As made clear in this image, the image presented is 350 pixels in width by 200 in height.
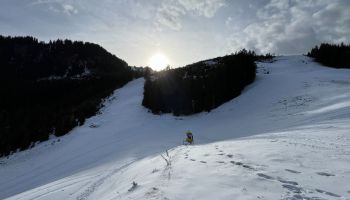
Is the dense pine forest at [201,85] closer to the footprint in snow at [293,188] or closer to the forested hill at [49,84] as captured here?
the forested hill at [49,84]

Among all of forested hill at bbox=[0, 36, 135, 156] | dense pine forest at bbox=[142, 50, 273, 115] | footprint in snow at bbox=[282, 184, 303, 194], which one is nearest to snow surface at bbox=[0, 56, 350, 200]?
footprint in snow at bbox=[282, 184, 303, 194]

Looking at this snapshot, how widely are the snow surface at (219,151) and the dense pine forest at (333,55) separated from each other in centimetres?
168

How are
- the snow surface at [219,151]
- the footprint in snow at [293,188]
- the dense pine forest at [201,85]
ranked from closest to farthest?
1. the footprint in snow at [293,188]
2. the snow surface at [219,151]
3. the dense pine forest at [201,85]

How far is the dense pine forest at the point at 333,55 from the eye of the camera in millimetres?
33031

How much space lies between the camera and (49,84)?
6888 centimetres

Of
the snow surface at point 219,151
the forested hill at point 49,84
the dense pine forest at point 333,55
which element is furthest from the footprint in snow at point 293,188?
the dense pine forest at point 333,55

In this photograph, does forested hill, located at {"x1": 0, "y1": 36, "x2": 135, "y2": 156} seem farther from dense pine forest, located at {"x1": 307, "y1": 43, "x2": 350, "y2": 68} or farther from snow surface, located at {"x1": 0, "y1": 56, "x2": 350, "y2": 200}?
dense pine forest, located at {"x1": 307, "y1": 43, "x2": 350, "y2": 68}

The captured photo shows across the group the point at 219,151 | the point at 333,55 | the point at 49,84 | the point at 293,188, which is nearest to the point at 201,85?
the point at 219,151

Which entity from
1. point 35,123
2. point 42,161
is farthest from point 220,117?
point 35,123

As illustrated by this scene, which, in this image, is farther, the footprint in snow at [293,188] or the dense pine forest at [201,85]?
the dense pine forest at [201,85]

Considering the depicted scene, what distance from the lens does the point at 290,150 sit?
27.9 ft

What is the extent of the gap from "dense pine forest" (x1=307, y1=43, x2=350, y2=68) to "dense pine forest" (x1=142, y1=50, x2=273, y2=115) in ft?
36.0

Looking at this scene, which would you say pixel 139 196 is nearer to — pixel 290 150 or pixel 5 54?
pixel 290 150

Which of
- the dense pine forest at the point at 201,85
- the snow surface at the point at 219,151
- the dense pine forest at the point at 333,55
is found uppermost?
the dense pine forest at the point at 333,55
